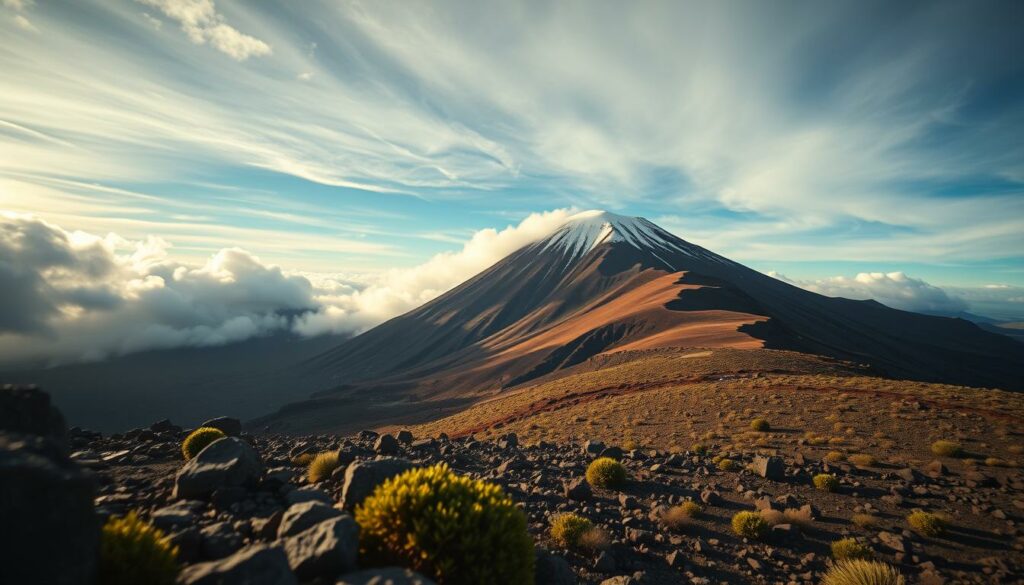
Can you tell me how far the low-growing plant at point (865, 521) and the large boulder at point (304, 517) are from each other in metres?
12.3

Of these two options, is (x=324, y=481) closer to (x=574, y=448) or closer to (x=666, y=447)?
(x=574, y=448)

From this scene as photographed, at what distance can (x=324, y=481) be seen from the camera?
8953mm

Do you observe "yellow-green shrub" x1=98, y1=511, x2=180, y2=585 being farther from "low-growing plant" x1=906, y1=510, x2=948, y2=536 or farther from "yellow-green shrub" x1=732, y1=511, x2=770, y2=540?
"low-growing plant" x1=906, y1=510, x2=948, y2=536

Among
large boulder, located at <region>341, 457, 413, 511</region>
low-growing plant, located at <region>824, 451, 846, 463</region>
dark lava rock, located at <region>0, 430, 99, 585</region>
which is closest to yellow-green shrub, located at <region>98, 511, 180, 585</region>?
dark lava rock, located at <region>0, 430, 99, 585</region>

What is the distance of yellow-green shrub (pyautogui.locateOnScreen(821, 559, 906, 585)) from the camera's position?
697 cm

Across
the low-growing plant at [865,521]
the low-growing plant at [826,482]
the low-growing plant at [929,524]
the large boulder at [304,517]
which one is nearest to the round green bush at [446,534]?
the large boulder at [304,517]

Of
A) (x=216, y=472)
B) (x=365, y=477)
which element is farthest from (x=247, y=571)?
(x=216, y=472)

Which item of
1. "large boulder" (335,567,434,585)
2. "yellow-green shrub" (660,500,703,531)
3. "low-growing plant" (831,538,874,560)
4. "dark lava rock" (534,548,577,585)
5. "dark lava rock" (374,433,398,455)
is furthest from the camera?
"dark lava rock" (374,433,398,455)

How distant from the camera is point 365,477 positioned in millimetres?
6621

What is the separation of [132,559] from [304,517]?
69.0 inches

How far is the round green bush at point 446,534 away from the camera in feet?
15.9

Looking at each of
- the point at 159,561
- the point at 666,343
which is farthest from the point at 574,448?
the point at 666,343

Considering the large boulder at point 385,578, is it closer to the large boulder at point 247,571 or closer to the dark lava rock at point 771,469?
the large boulder at point 247,571

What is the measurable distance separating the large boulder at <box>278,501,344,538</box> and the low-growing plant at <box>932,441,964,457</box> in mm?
21293
